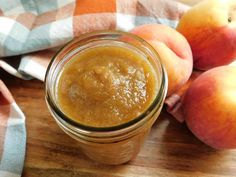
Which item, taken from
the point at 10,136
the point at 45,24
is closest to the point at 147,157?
the point at 10,136

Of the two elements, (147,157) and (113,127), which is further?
(147,157)

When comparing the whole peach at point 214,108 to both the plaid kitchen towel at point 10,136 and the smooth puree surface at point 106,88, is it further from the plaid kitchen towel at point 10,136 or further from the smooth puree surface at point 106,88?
the plaid kitchen towel at point 10,136

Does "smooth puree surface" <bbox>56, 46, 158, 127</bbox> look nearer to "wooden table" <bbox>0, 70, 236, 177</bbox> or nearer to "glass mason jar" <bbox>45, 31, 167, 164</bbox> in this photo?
"glass mason jar" <bbox>45, 31, 167, 164</bbox>

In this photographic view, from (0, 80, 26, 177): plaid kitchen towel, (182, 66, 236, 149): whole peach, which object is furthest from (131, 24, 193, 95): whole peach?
(0, 80, 26, 177): plaid kitchen towel

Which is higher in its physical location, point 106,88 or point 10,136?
point 106,88

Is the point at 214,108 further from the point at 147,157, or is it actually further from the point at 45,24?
the point at 45,24

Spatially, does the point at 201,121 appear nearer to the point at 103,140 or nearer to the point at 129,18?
the point at 103,140

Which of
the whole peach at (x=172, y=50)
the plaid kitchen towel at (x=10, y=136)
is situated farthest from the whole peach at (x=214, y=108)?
the plaid kitchen towel at (x=10, y=136)

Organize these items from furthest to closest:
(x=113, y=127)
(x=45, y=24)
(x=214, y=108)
Result: 1. (x=45, y=24)
2. (x=214, y=108)
3. (x=113, y=127)
